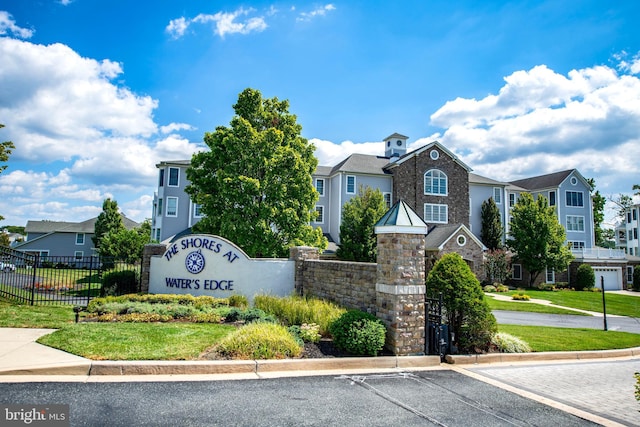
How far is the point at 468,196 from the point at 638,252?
1501 inches

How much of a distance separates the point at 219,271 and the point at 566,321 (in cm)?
1589

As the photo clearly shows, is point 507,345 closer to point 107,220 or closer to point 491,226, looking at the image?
point 491,226

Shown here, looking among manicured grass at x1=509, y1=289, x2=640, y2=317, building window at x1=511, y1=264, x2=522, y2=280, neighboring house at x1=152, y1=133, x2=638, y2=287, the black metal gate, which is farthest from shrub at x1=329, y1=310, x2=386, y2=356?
building window at x1=511, y1=264, x2=522, y2=280

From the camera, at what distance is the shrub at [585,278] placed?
3688cm

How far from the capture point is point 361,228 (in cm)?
3044

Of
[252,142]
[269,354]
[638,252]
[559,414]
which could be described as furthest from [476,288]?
[638,252]

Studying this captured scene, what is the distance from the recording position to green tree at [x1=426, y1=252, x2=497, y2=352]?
9750 millimetres

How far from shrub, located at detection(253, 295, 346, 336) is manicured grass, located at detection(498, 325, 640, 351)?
213 inches

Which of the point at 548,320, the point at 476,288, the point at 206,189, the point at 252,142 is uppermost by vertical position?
the point at 252,142

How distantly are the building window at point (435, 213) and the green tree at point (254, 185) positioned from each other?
62.5 ft

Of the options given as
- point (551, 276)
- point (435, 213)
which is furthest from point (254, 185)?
point (551, 276)

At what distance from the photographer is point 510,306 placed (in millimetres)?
23031

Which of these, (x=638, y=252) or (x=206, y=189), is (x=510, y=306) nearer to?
(x=206, y=189)

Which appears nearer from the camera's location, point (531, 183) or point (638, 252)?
point (531, 183)
